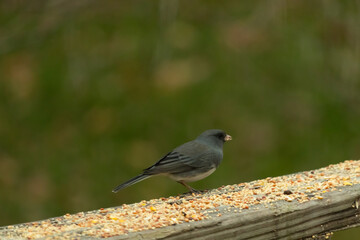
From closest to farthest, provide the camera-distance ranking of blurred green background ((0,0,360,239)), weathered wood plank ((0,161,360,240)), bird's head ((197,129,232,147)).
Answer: weathered wood plank ((0,161,360,240)), bird's head ((197,129,232,147)), blurred green background ((0,0,360,239))

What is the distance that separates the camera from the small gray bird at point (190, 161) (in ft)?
14.1

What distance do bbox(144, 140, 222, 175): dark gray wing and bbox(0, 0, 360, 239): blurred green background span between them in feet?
10.2

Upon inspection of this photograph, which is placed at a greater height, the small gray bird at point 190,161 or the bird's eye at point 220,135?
the bird's eye at point 220,135

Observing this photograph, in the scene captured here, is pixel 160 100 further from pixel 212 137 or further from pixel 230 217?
pixel 230 217

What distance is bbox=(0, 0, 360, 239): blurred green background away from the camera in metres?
7.86

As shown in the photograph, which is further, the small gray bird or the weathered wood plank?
the small gray bird

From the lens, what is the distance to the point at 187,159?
14.6 feet

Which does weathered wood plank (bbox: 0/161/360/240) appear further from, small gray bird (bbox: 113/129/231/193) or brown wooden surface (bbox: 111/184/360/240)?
small gray bird (bbox: 113/129/231/193)

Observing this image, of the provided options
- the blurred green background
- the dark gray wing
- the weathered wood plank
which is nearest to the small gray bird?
the dark gray wing

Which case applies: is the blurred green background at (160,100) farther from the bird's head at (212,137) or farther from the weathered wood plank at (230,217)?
the weathered wood plank at (230,217)

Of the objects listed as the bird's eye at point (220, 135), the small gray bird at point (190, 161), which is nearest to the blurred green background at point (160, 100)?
the bird's eye at point (220, 135)

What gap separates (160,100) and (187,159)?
160 inches

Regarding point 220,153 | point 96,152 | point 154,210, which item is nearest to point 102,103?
point 96,152

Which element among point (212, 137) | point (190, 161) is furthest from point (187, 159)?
point (212, 137)
